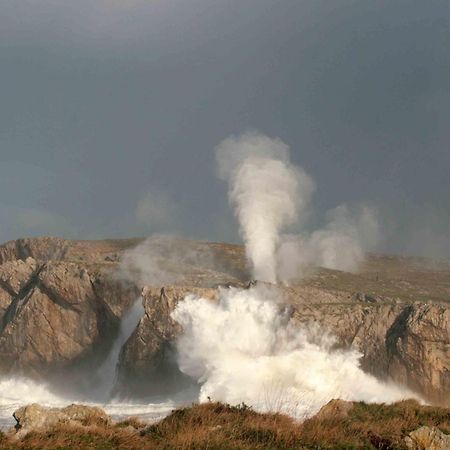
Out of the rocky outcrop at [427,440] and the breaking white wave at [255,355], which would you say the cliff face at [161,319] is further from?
the rocky outcrop at [427,440]

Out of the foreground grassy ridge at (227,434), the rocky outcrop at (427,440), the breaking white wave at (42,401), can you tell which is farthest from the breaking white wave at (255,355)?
the rocky outcrop at (427,440)

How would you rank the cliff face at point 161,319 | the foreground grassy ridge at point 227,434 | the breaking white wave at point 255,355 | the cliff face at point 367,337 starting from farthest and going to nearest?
the cliff face at point 161,319 → the cliff face at point 367,337 → the breaking white wave at point 255,355 → the foreground grassy ridge at point 227,434

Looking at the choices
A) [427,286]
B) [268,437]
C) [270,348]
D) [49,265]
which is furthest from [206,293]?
[427,286]

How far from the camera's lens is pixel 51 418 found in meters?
14.4

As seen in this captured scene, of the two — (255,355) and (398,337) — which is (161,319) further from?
(398,337)

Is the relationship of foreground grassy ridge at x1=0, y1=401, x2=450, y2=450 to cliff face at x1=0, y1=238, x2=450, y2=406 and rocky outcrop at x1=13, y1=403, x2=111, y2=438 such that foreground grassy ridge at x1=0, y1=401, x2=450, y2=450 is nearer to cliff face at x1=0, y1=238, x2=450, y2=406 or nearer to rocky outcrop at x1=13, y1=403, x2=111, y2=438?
rocky outcrop at x1=13, y1=403, x2=111, y2=438

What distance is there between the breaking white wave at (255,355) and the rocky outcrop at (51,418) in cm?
2712

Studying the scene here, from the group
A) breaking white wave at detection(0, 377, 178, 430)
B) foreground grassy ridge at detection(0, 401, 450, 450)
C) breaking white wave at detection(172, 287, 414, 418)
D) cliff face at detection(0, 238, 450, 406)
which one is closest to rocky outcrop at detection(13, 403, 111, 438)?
foreground grassy ridge at detection(0, 401, 450, 450)

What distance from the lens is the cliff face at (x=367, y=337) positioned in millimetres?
44812

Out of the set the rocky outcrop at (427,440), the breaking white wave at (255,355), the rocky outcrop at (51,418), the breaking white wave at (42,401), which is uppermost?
the breaking white wave at (255,355)

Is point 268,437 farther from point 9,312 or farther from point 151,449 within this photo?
point 9,312

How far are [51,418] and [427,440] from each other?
9.44 meters

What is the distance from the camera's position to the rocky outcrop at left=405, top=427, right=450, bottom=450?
1216 cm

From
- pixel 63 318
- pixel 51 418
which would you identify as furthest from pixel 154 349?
pixel 51 418
